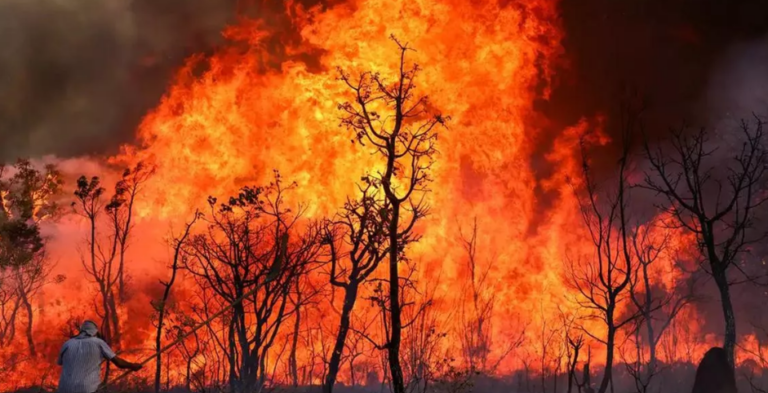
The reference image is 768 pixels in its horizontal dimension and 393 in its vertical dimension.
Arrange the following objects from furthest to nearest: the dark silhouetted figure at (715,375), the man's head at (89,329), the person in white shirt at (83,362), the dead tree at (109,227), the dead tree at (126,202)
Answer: the dead tree at (109,227), the dead tree at (126,202), the dark silhouetted figure at (715,375), the man's head at (89,329), the person in white shirt at (83,362)

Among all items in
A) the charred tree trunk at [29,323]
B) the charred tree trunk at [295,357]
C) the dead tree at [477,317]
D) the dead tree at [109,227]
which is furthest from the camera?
the charred tree trunk at [29,323]

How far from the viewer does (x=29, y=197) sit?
37938 millimetres

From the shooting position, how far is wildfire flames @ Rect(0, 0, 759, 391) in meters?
30.8

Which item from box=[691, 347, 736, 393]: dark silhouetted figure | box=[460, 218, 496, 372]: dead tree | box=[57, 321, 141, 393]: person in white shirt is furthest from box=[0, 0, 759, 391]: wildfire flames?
box=[57, 321, 141, 393]: person in white shirt

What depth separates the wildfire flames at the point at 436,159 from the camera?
101 ft

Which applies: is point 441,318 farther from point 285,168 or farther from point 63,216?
point 63,216

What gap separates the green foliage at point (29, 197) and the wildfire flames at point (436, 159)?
552 centimetres

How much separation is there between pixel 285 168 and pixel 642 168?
63.7 feet

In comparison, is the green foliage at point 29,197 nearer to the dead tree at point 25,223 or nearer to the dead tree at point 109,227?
the dead tree at point 25,223

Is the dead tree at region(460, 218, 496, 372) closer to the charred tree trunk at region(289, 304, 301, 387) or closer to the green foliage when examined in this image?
the charred tree trunk at region(289, 304, 301, 387)

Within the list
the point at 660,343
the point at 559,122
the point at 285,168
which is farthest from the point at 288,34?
the point at 660,343

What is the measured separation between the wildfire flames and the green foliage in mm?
5519

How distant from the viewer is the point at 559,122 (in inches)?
1391

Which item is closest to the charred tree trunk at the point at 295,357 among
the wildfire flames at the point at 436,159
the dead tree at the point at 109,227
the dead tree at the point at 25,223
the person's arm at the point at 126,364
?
the wildfire flames at the point at 436,159
